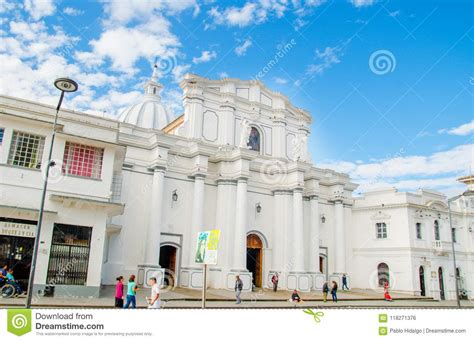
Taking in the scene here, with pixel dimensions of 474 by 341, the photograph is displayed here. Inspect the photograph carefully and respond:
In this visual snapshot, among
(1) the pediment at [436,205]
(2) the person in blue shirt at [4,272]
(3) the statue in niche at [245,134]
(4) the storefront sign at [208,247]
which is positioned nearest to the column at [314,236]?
(3) the statue in niche at [245,134]

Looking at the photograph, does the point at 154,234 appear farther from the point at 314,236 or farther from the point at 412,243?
the point at 412,243

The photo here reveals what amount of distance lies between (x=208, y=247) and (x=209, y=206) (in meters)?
17.3

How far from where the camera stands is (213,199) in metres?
30.4

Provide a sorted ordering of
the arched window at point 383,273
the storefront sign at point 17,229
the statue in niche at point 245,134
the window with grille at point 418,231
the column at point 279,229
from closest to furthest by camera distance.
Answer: the storefront sign at point 17,229, the statue in niche at point 245,134, the column at point 279,229, the window with grille at point 418,231, the arched window at point 383,273

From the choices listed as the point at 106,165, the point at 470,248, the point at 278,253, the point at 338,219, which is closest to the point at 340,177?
the point at 338,219

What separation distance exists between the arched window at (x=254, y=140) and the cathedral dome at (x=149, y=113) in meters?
9.88

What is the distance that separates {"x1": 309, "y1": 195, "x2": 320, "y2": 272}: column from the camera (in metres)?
32.2

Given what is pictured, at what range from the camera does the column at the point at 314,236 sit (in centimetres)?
3225

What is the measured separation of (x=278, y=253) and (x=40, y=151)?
1938 centimetres

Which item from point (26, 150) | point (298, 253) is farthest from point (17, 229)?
point (298, 253)

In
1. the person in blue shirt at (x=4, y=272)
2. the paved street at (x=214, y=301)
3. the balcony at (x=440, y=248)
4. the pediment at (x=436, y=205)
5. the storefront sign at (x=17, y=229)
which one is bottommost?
the paved street at (x=214, y=301)

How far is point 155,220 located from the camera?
26.0 meters

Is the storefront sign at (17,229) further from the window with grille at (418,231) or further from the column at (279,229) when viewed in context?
the window with grille at (418,231)
